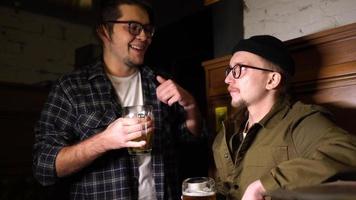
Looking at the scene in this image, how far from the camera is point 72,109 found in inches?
61.1

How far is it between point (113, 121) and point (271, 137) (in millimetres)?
745

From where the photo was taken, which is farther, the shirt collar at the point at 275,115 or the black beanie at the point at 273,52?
the black beanie at the point at 273,52

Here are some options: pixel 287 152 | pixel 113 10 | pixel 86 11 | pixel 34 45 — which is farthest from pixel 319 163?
pixel 34 45

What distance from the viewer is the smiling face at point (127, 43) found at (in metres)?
1.65

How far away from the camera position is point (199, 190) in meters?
1.08

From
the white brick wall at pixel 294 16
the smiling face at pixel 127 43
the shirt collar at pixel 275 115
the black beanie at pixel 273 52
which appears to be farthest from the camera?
the white brick wall at pixel 294 16

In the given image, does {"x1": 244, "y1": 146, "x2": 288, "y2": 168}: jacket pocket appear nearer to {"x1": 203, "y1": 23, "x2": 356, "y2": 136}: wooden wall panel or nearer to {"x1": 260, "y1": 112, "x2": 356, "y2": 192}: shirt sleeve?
{"x1": 260, "y1": 112, "x2": 356, "y2": 192}: shirt sleeve

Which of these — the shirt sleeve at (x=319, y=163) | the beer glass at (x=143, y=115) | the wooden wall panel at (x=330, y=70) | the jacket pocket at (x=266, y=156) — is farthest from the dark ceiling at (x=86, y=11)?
the shirt sleeve at (x=319, y=163)

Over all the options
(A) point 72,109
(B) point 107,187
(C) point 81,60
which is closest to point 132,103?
(A) point 72,109

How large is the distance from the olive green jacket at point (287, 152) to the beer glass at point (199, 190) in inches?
6.9

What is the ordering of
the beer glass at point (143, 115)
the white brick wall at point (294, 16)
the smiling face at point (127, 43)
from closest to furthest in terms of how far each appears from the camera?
1. the beer glass at point (143, 115)
2. the smiling face at point (127, 43)
3. the white brick wall at point (294, 16)

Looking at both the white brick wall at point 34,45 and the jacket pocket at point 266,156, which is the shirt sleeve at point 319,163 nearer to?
the jacket pocket at point 266,156

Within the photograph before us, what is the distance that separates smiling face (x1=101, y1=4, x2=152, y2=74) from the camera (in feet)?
5.40

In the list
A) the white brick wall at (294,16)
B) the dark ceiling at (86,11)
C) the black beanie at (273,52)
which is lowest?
the black beanie at (273,52)
